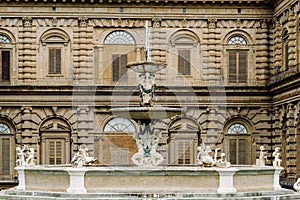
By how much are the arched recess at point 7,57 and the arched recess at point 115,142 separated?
5665mm

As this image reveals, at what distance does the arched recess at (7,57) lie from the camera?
4381 cm

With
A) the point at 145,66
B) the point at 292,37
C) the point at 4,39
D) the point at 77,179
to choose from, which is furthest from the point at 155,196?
the point at 4,39

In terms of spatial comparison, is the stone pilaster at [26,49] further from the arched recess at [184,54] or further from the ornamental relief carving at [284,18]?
the ornamental relief carving at [284,18]

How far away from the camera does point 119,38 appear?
44.4m

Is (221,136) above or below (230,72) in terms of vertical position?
below

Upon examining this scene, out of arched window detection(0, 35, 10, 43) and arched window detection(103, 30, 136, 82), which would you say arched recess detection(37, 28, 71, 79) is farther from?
arched window detection(103, 30, 136, 82)

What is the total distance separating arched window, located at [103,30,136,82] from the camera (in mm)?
44406

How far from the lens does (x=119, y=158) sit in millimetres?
43969

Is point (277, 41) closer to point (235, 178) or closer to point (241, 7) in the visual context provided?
point (241, 7)

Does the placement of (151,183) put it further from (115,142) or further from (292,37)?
(115,142)

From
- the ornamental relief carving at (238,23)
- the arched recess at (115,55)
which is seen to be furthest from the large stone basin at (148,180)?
the ornamental relief carving at (238,23)

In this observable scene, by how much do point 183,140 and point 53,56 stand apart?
8.38m

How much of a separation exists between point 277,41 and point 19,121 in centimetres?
1443

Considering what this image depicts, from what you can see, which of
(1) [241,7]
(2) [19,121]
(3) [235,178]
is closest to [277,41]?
(1) [241,7]
